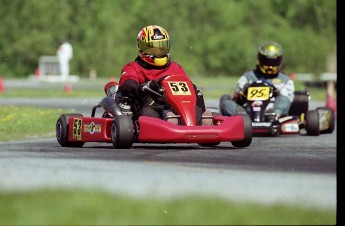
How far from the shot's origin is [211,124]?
479 inches

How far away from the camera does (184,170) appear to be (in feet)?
30.9

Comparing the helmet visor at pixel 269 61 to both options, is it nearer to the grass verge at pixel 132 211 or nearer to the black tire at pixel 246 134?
the black tire at pixel 246 134

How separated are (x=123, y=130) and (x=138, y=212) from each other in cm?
428

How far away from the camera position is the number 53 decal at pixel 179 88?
39.2 ft

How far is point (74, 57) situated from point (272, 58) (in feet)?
119

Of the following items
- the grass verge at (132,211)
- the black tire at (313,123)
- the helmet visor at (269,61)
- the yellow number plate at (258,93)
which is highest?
the helmet visor at (269,61)

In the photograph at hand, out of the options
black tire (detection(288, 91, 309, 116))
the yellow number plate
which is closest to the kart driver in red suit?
the yellow number plate

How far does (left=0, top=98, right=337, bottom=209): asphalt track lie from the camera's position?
316 inches

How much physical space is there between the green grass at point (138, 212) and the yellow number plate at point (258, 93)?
8241mm

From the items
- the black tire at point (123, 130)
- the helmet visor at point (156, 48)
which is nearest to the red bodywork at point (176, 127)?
the black tire at point (123, 130)

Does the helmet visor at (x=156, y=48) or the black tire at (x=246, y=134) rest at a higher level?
the helmet visor at (x=156, y=48)

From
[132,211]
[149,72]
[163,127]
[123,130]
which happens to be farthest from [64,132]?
[132,211]

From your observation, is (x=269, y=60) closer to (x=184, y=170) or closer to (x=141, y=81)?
(x=141, y=81)

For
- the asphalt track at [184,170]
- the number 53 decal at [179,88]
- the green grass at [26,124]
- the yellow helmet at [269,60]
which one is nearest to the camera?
the asphalt track at [184,170]
